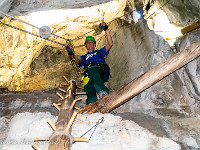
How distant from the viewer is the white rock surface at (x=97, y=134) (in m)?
2.55

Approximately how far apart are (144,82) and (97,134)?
1435 millimetres

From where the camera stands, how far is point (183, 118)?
346cm

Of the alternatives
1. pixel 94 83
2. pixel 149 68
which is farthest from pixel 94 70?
pixel 149 68

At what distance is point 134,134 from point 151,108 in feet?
4.23

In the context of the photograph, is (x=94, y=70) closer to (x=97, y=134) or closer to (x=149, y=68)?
(x=149, y=68)

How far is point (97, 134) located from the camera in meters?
2.82

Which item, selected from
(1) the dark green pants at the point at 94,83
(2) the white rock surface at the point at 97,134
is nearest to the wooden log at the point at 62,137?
(2) the white rock surface at the point at 97,134

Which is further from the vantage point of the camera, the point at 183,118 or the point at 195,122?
the point at 183,118

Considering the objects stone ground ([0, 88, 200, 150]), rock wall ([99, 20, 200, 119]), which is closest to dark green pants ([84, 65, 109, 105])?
rock wall ([99, 20, 200, 119])

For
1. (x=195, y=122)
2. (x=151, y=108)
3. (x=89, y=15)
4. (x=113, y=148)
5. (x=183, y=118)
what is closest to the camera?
(x=113, y=148)

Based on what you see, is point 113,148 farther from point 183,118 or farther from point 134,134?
point 183,118

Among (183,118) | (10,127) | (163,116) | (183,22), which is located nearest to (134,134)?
(163,116)

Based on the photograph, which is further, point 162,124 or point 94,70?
point 94,70

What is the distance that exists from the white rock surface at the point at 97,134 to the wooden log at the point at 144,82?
0.95 ft
